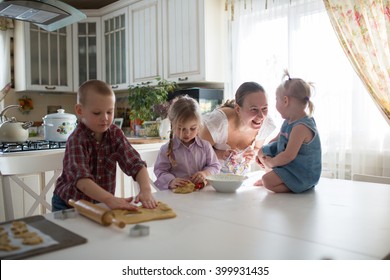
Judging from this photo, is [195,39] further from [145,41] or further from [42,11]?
[42,11]

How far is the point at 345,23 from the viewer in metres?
2.38

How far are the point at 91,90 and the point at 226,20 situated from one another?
2266 mm

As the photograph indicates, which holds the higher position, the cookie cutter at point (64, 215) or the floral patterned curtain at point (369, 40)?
the floral patterned curtain at point (369, 40)

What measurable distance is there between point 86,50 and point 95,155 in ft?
10.4

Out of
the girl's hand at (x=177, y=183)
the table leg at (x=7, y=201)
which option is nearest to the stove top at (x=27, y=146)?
the table leg at (x=7, y=201)

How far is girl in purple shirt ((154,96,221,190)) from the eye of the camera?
1.47 metres

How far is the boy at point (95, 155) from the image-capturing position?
111cm

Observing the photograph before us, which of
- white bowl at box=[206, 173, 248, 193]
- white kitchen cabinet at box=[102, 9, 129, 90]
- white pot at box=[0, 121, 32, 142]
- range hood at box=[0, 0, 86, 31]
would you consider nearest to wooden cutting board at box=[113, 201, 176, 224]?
white bowl at box=[206, 173, 248, 193]

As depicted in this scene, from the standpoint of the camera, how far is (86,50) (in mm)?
4152

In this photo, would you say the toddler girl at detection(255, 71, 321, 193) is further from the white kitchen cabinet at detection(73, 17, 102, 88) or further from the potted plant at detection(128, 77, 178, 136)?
the white kitchen cabinet at detection(73, 17, 102, 88)

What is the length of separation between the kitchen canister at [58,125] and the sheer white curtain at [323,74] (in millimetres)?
1484

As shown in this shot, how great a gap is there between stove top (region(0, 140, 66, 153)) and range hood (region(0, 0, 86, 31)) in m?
0.77

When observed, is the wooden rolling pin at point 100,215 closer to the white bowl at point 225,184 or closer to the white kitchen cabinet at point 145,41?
A: the white bowl at point 225,184
